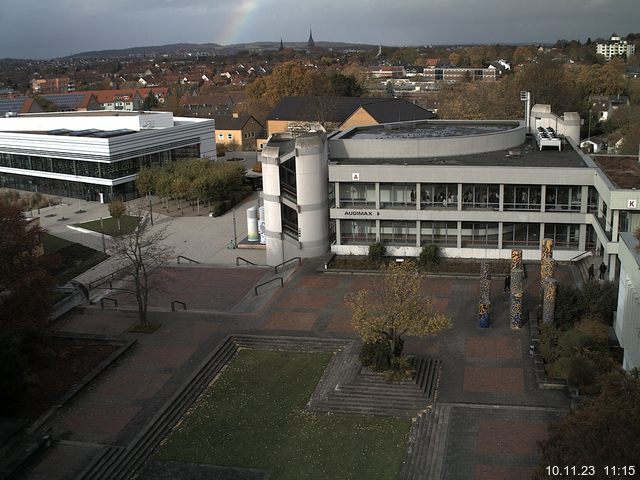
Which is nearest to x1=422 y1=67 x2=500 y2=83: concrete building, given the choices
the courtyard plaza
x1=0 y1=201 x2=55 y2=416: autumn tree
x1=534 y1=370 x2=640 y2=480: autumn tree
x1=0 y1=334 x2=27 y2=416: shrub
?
the courtyard plaza

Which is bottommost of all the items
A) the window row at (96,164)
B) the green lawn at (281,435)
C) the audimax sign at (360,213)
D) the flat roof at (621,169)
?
the green lawn at (281,435)

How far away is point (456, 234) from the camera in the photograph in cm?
3962

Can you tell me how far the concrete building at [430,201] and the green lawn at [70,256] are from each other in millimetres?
11792

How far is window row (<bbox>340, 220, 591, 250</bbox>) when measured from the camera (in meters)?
38.4

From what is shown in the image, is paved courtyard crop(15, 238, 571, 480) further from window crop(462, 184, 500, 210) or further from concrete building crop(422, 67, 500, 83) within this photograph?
concrete building crop(422, 67, 500, 83)

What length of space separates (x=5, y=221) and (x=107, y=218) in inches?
1122

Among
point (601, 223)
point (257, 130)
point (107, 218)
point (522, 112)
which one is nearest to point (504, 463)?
point (601, 223)

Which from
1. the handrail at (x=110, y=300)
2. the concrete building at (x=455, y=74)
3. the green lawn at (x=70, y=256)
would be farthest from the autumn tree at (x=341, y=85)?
the handrail at (x=110, y=300)

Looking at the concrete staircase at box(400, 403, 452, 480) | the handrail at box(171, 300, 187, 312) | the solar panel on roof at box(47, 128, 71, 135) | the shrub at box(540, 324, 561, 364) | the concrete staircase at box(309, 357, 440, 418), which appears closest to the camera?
the concrete staircase at box(400, 403, 452, 480)

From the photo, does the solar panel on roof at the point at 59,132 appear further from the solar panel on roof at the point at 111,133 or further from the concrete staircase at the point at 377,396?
the concrete staircase at the point at 377,396

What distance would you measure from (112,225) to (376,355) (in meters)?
33.9

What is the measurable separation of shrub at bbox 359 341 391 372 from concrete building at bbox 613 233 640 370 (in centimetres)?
810

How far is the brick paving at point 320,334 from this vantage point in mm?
21297

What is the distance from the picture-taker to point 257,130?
9606 cm
